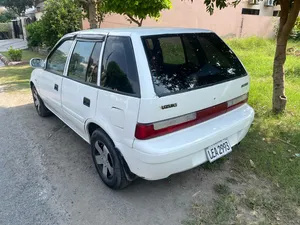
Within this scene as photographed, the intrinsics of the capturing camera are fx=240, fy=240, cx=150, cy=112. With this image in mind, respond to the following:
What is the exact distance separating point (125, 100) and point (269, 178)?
1939 millimetres

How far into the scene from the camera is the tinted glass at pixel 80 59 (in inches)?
112

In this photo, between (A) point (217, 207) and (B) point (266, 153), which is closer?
(A) point (217, 207)

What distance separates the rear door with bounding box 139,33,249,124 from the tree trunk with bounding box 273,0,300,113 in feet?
5.38

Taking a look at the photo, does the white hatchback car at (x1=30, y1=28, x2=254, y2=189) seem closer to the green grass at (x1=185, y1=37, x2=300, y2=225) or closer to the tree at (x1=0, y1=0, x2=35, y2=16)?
the green grass at (x1=185, y1=37, x2=300, y2=225)

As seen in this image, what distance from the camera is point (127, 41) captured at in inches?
90.9

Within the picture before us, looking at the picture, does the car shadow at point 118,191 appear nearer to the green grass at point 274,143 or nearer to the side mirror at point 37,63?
the green grass at point 274,143

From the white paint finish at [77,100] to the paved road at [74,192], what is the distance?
604 mm

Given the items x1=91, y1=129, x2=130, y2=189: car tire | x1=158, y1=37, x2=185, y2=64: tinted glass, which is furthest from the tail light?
x1=158, y1=37, x2=185, y2=64: tinted glass

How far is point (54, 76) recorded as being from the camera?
3543 millimetres

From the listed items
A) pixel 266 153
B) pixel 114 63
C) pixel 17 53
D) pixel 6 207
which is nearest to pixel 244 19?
pixel 17 53

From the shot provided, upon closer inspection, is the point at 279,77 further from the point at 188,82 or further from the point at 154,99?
the point at 154,99

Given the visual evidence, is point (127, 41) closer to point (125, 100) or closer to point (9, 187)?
point (125, 100)

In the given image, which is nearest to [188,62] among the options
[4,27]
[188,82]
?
[188,82]

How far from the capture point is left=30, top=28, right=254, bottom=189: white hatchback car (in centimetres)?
A: 211
